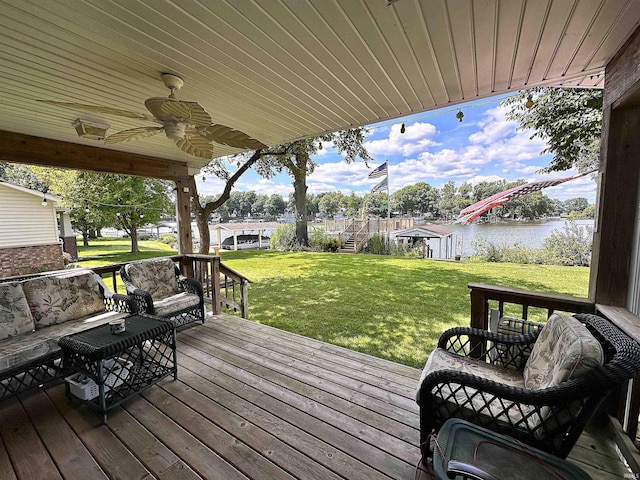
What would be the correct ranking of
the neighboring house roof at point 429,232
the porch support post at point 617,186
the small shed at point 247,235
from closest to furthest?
the porch support post at point 617,186, the neighboring house roof at point 429,232, the small shed at point 247,235

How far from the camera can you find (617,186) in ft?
5.94

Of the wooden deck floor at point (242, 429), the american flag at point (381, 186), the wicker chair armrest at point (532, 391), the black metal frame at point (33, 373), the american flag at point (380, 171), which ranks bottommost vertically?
the wooden deck floor at point (242, 429)

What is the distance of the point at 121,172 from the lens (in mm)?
4293

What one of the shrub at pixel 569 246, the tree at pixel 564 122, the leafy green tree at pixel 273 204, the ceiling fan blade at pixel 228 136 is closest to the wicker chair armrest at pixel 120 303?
the ceiling fan blade at pixel 228 136

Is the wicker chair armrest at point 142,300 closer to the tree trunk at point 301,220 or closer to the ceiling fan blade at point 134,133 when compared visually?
the ceiling fan blade at point 134,133

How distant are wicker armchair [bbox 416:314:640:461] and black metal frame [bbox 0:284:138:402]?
10.2 feet

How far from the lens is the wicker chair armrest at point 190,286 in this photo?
13.2 ft

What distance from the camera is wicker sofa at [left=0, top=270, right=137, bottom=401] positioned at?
2.35m

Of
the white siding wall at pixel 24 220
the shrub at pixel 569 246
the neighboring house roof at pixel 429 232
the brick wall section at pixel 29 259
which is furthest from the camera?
the neighboring house roof at pixel 429 232

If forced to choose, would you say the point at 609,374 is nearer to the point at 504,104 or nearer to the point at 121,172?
the point at 121,172

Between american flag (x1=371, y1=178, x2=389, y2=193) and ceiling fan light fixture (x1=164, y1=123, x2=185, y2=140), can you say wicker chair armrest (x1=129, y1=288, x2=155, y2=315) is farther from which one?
american flag (x1=371, y1=178, x2=389, y2=193)

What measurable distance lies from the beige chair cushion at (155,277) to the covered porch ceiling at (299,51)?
196cm

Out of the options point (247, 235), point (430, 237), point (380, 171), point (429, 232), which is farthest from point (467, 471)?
point (247, 235)

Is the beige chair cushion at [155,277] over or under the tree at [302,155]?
under
